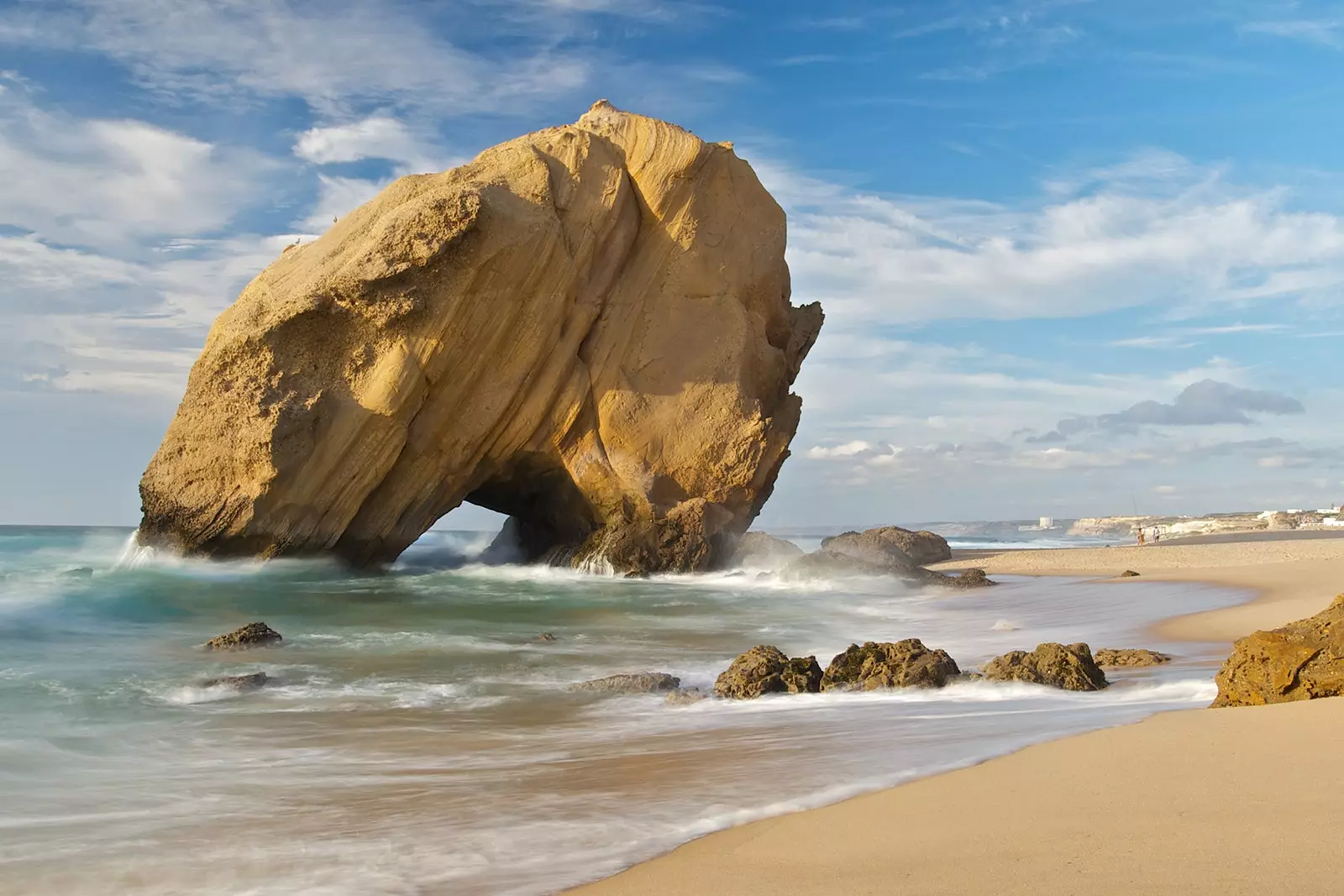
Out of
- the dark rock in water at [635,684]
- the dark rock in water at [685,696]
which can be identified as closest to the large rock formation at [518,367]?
the dark rock in water at [635,684]

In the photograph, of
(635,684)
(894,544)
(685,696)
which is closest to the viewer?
(685,696)

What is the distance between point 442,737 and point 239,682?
10.2ft

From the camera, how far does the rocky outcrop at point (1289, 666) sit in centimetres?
571

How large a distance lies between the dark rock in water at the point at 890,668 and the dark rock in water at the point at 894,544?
16.9 metres

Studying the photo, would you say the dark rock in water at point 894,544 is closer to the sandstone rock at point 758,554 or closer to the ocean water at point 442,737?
the sandstone rock at point 758,554

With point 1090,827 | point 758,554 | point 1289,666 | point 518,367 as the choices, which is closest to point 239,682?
point 1090,827

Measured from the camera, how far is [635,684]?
8.80m

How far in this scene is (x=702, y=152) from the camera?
76.1ft

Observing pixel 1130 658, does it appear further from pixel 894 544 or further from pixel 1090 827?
pixel 894 544

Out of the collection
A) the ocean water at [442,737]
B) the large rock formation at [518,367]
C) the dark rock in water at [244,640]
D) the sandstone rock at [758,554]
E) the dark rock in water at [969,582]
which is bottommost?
the ocean water at [442,737]

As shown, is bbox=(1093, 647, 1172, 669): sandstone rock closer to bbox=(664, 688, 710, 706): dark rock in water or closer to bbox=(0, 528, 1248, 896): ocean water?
bbox=(0, 528, 1248, 896): ocean water

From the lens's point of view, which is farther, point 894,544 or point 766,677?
point 894,544

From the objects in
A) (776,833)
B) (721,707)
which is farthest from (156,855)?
(721,707)

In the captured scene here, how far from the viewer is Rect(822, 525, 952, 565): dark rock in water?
25938mm
